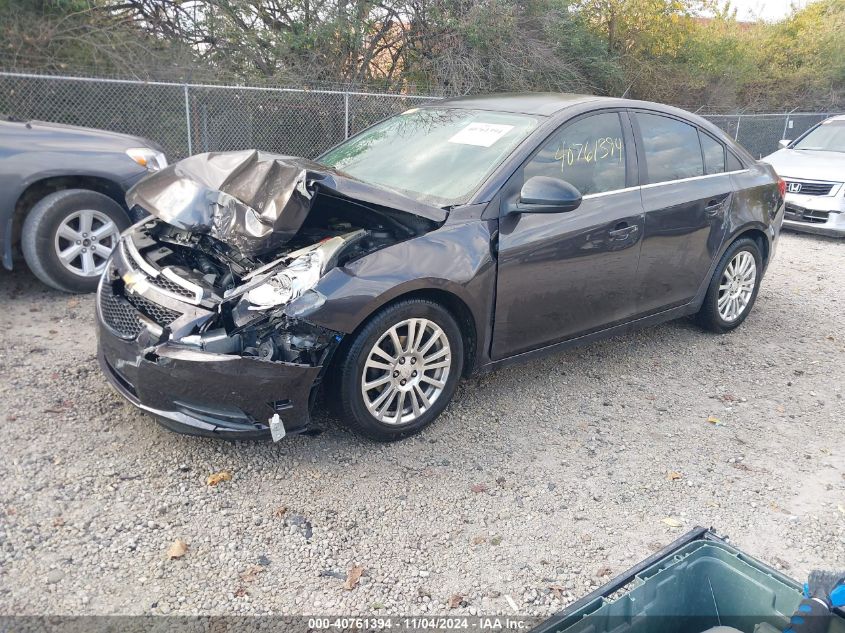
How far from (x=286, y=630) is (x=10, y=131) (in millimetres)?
4621

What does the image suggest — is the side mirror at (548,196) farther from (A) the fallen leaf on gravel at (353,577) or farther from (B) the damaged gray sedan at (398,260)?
(A) the fallen leaf on gravel at (353,577)

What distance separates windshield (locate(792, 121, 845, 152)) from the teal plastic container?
10682 mm

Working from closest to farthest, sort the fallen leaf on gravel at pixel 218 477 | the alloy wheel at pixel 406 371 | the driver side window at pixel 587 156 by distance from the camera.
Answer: the fallen leaf on gravel at pixel 218 477 < the alloy wheel at pixel 406 371 < the driver side window at pixel 587 156

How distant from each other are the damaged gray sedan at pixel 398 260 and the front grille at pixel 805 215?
592 cm

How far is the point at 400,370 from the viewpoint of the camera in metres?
3.63

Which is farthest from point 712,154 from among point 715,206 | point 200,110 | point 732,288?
point 200,110

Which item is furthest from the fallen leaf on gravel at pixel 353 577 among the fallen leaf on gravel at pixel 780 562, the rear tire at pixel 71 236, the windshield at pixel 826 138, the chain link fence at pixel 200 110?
the windshield at pixel 826 138

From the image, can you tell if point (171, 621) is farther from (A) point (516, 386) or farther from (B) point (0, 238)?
(B) point (0, 238)

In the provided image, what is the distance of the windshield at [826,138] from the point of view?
10.9 metres

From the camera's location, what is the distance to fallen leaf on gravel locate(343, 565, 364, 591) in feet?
9.05

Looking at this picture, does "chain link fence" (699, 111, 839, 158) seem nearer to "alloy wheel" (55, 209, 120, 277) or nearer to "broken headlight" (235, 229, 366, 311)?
"alloy wheel" (55, 209, 120, 277)

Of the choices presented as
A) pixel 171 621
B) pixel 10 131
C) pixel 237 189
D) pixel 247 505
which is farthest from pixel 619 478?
pixel 10 131

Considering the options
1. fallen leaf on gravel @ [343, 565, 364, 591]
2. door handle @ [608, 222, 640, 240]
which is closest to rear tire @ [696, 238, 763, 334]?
door handle @ [608, 222, 640, 240]

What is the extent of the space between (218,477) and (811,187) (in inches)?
382
